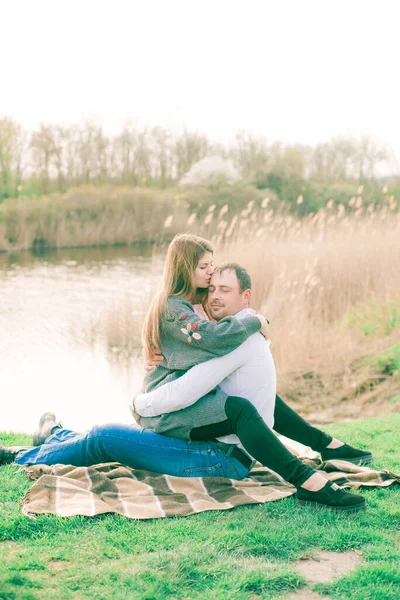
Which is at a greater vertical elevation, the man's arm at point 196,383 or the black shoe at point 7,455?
the man's arm at point 196,383

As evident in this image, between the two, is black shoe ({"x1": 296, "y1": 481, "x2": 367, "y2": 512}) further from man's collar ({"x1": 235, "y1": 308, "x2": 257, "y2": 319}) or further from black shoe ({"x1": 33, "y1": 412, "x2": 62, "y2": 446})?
black shoe ({"x1": 33, "y1": 412, "x2": 62, "y2": 446})

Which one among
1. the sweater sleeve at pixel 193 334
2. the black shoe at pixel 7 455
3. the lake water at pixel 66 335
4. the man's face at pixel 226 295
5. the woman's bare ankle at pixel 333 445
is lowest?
the lake water at pixel 66 335

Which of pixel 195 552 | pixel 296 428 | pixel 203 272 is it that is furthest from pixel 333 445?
pixel 195 552

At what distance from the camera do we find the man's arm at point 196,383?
294cm

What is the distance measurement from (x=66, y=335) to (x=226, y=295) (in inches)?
265

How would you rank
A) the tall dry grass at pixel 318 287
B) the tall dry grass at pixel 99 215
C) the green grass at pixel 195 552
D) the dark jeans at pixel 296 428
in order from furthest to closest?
the tall dry grass at pixel 99 215
the tall dry grass at pixel 318 287
the dark jeans at pixel 296 428
the green grass at pixel 195 552

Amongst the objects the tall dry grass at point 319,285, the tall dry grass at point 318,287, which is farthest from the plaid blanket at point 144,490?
the tall dry grass at point 319,285

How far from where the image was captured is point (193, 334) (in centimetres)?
296

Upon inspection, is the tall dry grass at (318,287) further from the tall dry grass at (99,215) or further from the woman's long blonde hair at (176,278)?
the tall dry grass at (99,215)

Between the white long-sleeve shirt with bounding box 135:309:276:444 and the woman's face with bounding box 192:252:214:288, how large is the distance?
0.22 metres

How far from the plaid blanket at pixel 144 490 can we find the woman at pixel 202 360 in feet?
0.61

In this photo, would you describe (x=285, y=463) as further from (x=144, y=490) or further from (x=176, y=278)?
(x=176, y=278)

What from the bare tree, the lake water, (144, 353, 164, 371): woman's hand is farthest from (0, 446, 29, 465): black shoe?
the bare tree

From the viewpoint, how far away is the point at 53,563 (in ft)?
7.62
